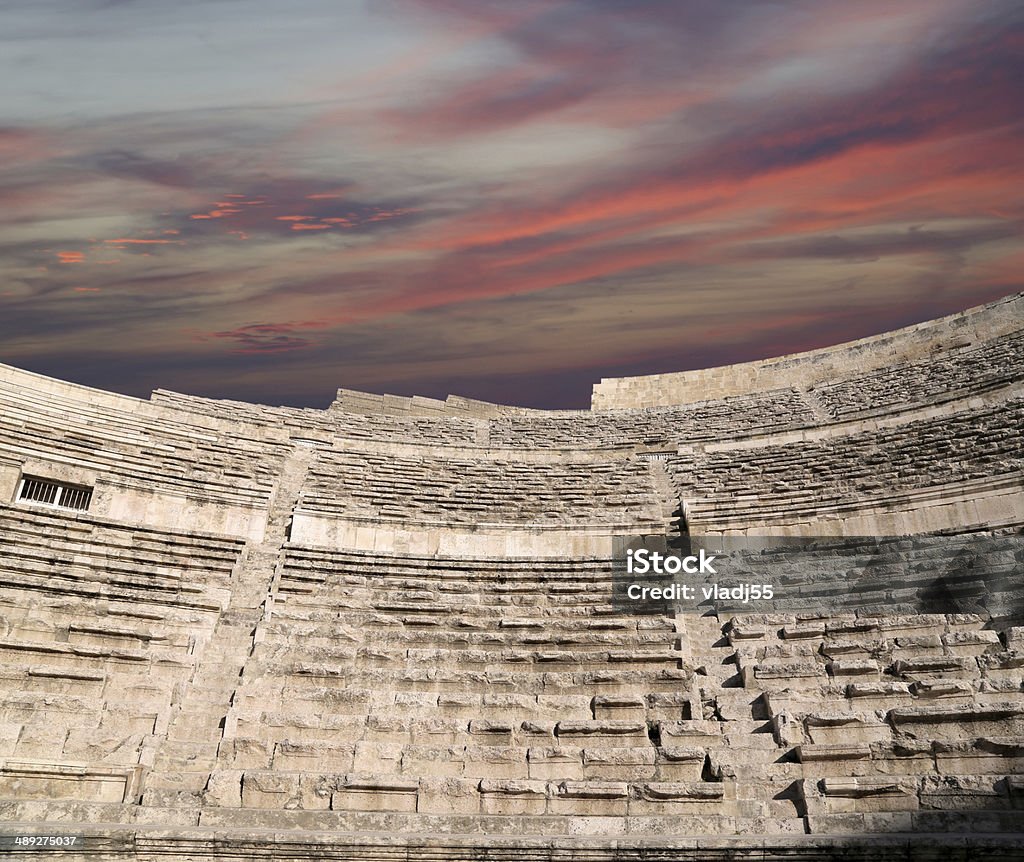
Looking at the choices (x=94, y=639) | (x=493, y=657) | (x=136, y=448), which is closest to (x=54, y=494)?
(x=136, y=448)

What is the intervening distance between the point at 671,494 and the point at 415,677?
873 cm

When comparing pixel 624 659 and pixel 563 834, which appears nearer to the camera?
pixel 563 834

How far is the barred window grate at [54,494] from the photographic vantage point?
47.8 ft

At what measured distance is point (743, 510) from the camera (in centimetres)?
1443

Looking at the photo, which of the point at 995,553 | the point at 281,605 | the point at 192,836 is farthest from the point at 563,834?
the point at 995,553

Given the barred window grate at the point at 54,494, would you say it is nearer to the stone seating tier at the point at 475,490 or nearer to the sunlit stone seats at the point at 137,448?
the sunlit stone seats at the point at 137,448

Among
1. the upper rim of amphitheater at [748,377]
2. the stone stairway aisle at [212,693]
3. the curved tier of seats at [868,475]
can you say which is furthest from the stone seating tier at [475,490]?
the upper rim of amphitheater at [748,377]

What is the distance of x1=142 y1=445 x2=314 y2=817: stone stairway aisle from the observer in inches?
324

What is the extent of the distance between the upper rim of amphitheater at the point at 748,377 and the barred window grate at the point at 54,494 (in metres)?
7.48

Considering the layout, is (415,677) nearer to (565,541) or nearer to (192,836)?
(192,836)

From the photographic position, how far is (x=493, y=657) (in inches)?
407

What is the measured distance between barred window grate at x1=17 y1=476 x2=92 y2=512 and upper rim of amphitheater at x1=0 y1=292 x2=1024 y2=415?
7483 millimetres

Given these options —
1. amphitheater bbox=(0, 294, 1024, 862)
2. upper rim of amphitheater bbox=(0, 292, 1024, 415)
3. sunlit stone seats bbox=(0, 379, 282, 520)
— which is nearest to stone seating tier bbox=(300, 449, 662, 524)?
amphitheater bbox=(0, 294, 1024, 862)

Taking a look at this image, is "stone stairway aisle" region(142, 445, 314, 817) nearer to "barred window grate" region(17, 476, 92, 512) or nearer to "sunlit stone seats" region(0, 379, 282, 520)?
"sunlit stone seats" region(0, 379, 282, 520)
